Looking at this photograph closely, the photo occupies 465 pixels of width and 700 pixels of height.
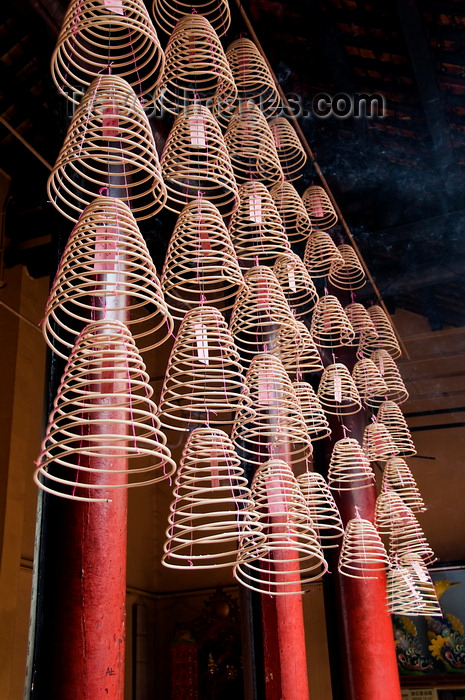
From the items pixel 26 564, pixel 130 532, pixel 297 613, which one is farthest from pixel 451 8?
pixel 130 532

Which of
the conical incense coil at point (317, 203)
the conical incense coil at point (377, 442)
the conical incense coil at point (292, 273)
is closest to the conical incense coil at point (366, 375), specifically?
the conical incense coil at point (377, 442)

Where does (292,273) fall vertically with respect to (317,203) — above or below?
below

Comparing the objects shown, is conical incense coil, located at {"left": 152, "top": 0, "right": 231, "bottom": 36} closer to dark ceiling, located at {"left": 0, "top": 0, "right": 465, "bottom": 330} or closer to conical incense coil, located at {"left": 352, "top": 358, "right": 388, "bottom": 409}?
dark ceiling, located at {"left": 0, "top": 0, "right": 465, "bottom": 330}

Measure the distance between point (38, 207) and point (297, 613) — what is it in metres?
3.49

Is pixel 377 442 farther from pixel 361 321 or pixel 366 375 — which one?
pixel 361 321

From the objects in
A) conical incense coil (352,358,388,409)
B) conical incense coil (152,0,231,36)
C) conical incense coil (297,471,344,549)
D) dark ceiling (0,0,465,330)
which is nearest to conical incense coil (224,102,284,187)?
conical incense coil (152,0,231,36)

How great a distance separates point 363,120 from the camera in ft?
13.2

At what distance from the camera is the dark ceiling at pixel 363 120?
126 inches

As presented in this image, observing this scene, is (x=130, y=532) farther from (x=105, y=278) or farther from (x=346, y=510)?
(x=105, y=278)

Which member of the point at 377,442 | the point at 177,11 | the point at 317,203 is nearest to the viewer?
the point at 177,11

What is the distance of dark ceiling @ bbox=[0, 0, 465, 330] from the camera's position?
321 cm

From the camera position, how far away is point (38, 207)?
5.15 metres

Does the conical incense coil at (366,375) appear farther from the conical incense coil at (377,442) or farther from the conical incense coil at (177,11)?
the conical incense coil at (177,11)

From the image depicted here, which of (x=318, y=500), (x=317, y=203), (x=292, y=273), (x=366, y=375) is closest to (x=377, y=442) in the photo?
(x=366, y=375)
